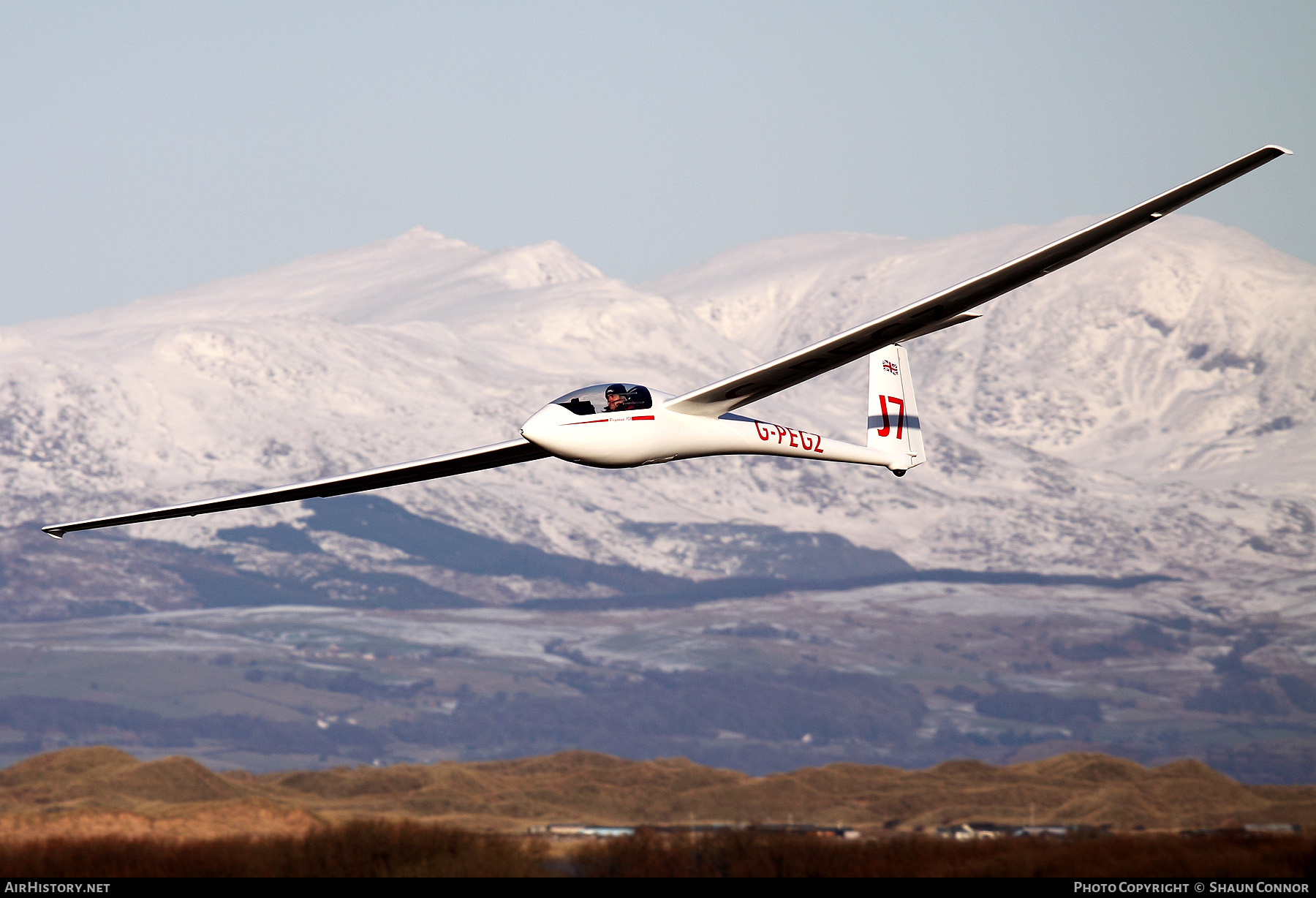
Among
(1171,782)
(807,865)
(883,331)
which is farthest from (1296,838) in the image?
(1171,782)

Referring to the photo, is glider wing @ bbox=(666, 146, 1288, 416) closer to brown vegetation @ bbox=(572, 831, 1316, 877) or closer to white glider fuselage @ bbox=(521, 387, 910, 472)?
white glider fuselage @ bbox=(521, 387, 910, 472)

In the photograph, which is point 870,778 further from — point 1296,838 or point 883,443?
point 883,443

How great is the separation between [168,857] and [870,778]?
101 meters

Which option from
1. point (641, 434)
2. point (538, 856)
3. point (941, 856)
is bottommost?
point (941, 856)

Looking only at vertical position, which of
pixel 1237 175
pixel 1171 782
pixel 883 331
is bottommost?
pixel 1171 782

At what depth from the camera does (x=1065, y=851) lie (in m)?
74.7

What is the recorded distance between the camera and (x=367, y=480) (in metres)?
37.8

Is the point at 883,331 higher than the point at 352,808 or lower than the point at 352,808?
higher

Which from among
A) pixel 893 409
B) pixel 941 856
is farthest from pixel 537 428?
pixel 941 856

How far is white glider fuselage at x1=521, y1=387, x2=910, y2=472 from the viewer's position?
34.3m

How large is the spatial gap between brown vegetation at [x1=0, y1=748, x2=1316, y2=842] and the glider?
Result: 95.5 m

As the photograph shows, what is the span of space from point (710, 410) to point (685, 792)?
13127 cm

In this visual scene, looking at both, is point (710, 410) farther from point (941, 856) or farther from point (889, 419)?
point (941, 856)

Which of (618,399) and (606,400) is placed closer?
(606,400)
